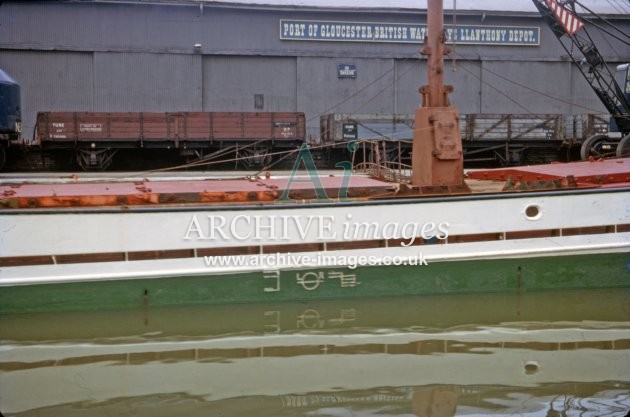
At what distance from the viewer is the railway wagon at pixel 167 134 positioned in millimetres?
24422

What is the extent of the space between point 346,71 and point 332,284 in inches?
843

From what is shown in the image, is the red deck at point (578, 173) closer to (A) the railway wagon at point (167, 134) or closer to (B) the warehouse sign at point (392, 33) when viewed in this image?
(A) the railway wagon at point (167, 134)

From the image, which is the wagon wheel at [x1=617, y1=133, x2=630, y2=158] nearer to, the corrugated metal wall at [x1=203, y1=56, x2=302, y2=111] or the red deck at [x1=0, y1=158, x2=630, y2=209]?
the red deck at [x1=0, y1=158, x2=630, y2=209]

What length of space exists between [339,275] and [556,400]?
3436 millimetres

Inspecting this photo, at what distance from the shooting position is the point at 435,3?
962cm

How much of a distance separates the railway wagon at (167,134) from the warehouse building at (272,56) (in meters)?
2.92

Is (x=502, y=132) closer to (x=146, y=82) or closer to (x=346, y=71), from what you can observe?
(x=346, y=71)

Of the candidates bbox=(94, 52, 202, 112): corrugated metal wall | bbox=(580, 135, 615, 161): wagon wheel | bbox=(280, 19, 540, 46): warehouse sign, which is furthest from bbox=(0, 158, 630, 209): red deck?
bbox=(280, 19, 540, 46): warehouse sign

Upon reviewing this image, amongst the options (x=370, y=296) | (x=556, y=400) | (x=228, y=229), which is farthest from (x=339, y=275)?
(x=556, y=400)

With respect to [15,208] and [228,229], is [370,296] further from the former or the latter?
[15,208]

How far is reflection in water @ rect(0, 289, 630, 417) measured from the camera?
6020 millimetres

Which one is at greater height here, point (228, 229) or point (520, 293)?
point (228, 229)

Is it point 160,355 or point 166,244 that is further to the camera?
point 166,244

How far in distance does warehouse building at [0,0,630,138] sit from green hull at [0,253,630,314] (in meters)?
17.6
